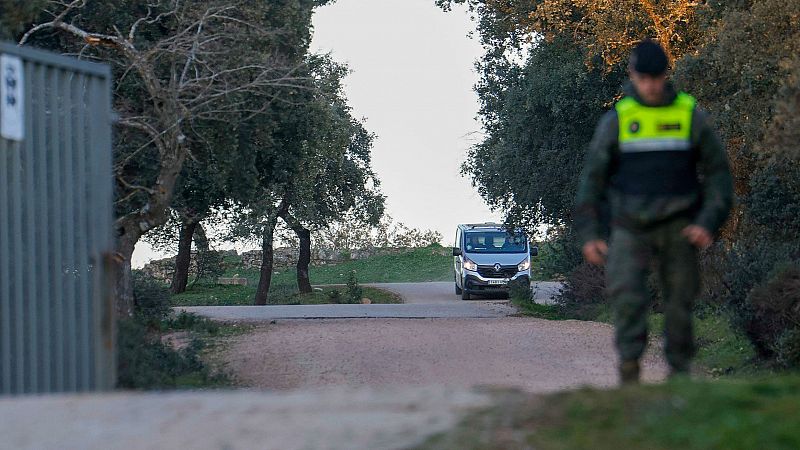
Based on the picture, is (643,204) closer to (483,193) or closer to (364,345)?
(364,345)

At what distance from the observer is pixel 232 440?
5.01m

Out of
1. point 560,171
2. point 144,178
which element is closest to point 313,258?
point 560,171

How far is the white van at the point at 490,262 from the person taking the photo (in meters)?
34.1

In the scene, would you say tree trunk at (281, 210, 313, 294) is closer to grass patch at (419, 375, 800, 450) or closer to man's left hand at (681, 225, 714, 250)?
man's left hand at (681, 225, 714, 250)

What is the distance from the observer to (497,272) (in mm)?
34125

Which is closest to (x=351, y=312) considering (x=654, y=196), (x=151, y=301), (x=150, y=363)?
(x=151, y=301)

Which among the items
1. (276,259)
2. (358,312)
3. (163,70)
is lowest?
(358,312)

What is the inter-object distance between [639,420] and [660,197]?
1.99 meters

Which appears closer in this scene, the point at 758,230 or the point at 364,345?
the point at 364,345

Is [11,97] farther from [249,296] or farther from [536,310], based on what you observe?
[249,296]

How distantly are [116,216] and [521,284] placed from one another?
1478 cm

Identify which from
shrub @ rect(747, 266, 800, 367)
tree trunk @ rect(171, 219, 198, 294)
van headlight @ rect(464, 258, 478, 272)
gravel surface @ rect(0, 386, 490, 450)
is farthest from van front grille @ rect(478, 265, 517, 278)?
gravel surface @ rect(0, 386, 490, 450)

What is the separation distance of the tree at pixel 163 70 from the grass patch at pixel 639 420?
11515 mm

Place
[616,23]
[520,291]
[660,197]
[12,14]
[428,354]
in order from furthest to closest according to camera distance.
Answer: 1. [520,291]
2. [616,23]
3. [428,354]
4. [12,14]
5. [660,197]
